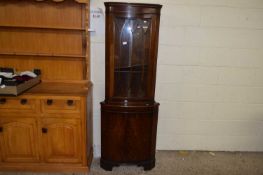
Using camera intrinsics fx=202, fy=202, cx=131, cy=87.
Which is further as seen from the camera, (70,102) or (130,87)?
(130,87)

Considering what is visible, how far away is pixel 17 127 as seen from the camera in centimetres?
196

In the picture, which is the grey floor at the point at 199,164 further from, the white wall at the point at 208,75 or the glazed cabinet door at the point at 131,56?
the glazed cabinet door at the point at 131,56

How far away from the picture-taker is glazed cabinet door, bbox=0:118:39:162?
76.8 inches

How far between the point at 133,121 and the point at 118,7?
3.60ft

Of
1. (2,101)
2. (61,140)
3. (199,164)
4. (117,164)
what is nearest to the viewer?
(2,101)

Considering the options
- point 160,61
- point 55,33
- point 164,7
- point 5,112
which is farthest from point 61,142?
point 164,7

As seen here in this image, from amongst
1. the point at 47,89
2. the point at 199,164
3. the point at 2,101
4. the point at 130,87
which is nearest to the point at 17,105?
the point at 2,101

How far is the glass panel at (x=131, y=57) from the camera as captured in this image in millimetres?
1931

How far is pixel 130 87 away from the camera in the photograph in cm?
207

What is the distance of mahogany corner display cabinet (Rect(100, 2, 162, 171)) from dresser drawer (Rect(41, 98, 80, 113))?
27cm

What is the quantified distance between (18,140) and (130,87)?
1224 mm

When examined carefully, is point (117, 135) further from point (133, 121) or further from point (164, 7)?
point (164, 7)

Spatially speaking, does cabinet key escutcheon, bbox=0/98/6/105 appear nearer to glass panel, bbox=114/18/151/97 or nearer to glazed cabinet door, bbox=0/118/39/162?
glazed cabinet door, bbox=0/118/39/162

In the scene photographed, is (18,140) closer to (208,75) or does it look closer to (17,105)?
(17,105)
